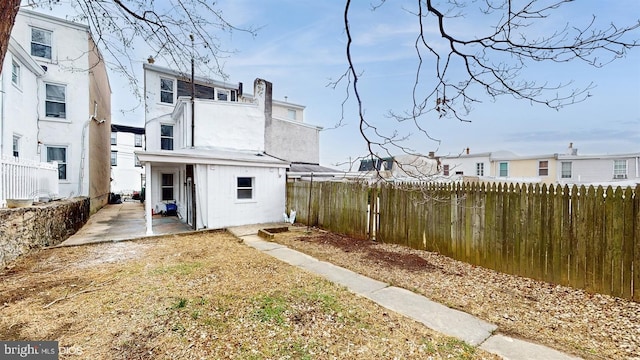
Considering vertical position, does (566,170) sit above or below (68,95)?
below

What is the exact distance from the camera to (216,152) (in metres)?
10.9

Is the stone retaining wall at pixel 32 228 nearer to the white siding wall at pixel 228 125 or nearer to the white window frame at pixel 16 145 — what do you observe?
the white window frame at pixel 16 145

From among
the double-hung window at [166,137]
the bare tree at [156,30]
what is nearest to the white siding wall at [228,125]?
the double-hung window at [166,137]

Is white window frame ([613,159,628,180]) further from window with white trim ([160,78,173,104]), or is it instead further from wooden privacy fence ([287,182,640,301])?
window with white trim ([160,78,173,104])

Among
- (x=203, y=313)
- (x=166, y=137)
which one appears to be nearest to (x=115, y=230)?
(x=166, y=137)

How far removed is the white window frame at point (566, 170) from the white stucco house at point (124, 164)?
37.5m

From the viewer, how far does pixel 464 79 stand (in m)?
3.22

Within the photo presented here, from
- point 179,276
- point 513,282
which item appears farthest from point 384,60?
point 179,276

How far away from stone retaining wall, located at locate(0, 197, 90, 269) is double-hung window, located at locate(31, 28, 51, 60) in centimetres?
742

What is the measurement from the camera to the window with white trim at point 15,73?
9.12 meters

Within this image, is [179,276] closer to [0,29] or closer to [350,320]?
[350,320]

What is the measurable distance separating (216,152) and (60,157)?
7129mm

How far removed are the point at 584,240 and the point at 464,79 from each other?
11.1 feet

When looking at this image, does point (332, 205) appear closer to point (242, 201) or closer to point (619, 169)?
point (242, 201)
